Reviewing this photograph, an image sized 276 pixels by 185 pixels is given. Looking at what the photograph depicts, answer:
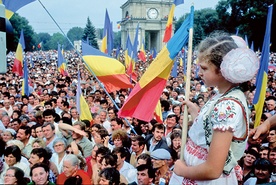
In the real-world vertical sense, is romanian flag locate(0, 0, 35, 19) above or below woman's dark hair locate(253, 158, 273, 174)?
above

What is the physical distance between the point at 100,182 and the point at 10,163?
174 centimetres

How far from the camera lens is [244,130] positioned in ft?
5.33

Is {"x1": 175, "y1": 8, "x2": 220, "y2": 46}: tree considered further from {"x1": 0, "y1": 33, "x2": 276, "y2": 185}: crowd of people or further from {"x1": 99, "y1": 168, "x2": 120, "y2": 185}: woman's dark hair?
{"x1": 99, "y1": 168, "x2": 120, "y2": 185}: woman's dark hair

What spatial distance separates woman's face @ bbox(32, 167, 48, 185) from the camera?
404 centimetres

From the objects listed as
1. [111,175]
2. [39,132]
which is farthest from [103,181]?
[39,132]

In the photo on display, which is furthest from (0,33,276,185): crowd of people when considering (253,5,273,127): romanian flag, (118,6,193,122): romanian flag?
(253,5,273,127): romanian flag

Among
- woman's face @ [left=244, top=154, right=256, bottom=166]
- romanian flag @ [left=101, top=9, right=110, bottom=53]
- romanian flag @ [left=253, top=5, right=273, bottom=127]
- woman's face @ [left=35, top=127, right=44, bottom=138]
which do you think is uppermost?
romanian flag @ [left=101, top=9, right=110, bottom=53]

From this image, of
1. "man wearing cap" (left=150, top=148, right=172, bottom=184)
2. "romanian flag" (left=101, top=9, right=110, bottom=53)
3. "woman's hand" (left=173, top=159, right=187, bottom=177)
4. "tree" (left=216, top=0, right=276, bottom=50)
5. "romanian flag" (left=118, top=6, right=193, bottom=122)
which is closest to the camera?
"woman's hand" (left=173, top=159, right=187, bottom=177)

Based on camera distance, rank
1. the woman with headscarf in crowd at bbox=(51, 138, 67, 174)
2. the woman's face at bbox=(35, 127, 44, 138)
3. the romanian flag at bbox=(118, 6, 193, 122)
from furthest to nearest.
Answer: the woman's face at bbox=(35, 127, 44, 138)
the woman with headscarf in crowd at bbox=(51, 138, 67, 174)
the romanian flag at bbox=(118, 6, 193, 122)

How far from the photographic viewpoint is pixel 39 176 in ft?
13.3

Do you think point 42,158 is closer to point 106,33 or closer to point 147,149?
point 147,149

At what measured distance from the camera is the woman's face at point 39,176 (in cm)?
404

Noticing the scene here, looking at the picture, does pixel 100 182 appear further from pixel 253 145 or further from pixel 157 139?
pixel 253 145

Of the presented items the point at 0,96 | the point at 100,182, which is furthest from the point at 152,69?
the point at 0,96
